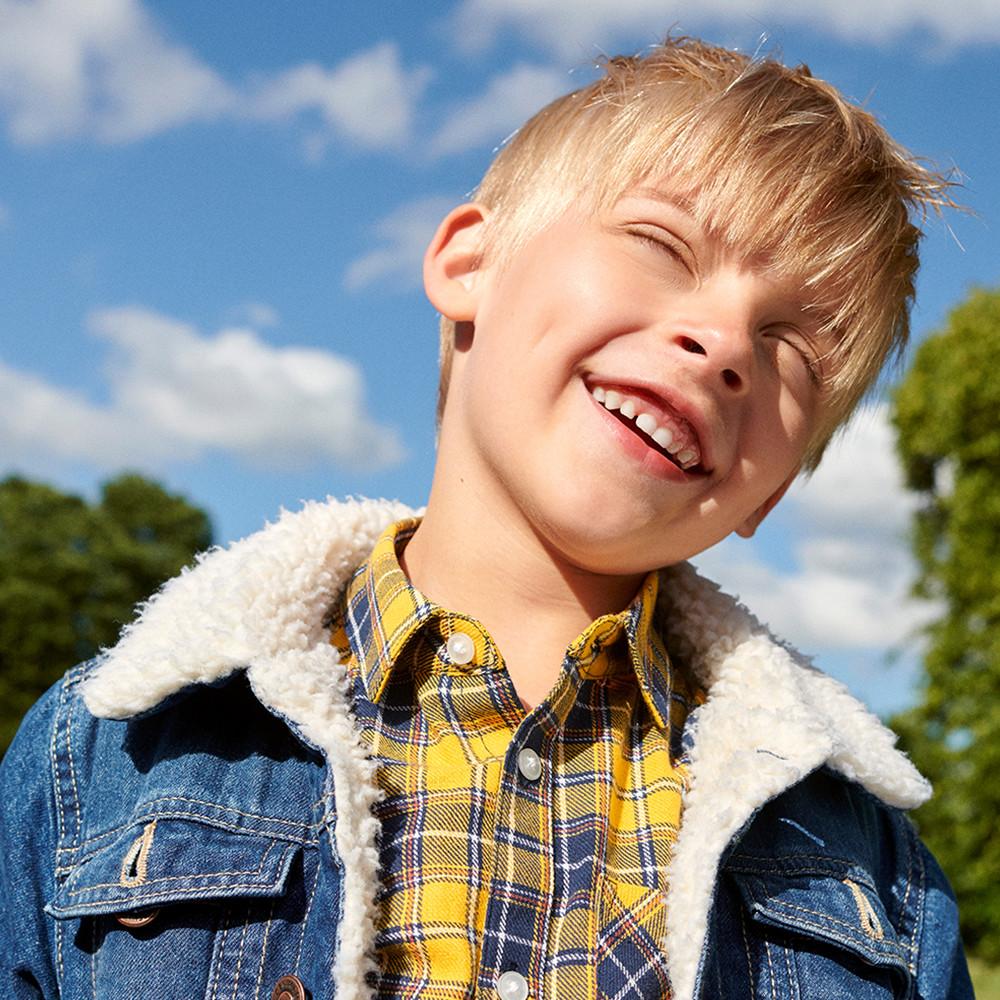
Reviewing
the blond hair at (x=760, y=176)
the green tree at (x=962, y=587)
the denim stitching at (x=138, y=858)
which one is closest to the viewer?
the denim stitching at (x=138, y=858)

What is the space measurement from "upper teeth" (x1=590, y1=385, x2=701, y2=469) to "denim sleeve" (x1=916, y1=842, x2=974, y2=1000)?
0.99 meters

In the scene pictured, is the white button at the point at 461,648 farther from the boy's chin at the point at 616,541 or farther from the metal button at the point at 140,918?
the metal button at the point at 140,918

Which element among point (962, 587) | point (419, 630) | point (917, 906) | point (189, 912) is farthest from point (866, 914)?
point (962, 587)

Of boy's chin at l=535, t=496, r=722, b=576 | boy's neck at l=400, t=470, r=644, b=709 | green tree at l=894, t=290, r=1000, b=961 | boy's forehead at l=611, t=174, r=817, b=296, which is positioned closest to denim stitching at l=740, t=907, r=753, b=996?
boy's neck at l=400, t=470, r=644, b=709

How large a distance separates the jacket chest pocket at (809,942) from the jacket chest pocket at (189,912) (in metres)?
0.74

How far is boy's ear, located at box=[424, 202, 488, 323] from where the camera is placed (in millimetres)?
2291

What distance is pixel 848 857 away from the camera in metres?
2.10

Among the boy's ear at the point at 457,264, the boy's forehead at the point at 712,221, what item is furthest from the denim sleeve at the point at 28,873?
the boy's forehead at the point at 712,221

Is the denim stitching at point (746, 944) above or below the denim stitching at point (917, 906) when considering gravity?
below

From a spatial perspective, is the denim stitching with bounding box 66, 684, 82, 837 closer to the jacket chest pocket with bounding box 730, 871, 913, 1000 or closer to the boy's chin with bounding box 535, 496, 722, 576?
the boy's chin with bounding box 535, 496, 722, 576

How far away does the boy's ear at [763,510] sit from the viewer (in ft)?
7.69

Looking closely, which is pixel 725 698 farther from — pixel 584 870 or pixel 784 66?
pixel 784 66

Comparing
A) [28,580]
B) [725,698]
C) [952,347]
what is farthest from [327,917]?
[28,580]

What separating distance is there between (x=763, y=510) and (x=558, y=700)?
2.26 ft
